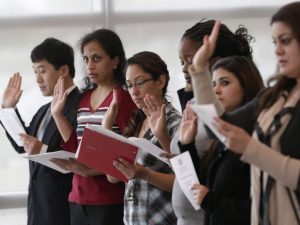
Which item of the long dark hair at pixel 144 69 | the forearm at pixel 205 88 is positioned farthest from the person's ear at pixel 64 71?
the forearm at pixel 205 88

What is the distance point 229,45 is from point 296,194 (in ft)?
2.80

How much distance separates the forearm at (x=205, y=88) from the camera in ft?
6.23

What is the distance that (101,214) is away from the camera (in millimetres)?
2893

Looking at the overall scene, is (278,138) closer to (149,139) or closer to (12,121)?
(149,139)

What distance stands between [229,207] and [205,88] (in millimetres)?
380

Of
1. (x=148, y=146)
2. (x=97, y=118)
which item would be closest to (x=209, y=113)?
(x=148, y=146)

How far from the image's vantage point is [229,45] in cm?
240

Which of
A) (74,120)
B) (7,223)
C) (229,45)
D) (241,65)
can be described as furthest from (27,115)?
(241,65)

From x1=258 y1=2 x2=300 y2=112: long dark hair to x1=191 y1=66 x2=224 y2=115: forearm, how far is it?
15 centimetres

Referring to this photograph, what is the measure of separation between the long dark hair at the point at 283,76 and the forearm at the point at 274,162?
188 millimetres

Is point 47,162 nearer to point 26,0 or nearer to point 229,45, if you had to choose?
point 229,45

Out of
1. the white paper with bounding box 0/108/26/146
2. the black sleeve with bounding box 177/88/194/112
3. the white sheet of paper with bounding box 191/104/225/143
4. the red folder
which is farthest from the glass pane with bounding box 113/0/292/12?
the white sheet of paper with bounding box 191/104/225/143

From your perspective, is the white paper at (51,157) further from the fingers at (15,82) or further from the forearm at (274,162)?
the forearm at (274,162)

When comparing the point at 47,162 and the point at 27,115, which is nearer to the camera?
the point at 47,162
